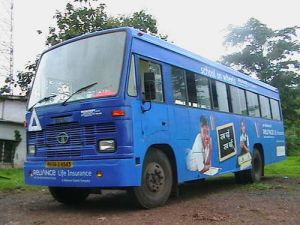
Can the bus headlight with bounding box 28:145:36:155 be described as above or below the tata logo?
below

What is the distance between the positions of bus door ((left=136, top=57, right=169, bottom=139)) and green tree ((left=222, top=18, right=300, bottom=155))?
3048 centimetres

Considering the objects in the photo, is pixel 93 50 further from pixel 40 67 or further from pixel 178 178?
pixel 178 178

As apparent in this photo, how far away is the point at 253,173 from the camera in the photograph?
14.1 metres

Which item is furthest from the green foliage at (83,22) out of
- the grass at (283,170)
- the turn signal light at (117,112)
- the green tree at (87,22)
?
the turn signal light at (117,112)

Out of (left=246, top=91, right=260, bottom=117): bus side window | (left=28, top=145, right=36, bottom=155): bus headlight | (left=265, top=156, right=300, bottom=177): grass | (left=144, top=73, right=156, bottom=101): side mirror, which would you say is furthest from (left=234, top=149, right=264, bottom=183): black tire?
(left=28, top=145, right=36, bottom=155): bus headlight

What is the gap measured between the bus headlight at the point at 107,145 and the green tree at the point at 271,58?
32021 millimetres

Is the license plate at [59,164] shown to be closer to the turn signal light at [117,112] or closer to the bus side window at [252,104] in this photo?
the turn signal light at [117,112]

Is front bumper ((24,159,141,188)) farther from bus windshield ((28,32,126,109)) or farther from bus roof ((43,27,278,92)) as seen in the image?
bus roof ((43,27,278,92))

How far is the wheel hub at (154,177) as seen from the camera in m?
8.33

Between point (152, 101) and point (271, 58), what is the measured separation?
3261 centimetres

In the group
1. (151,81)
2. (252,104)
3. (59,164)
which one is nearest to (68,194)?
(59,164)

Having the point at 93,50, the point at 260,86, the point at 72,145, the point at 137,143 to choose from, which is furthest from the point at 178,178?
the point at 260,86

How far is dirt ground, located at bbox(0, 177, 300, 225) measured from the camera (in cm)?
738

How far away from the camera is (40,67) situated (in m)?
9.26
